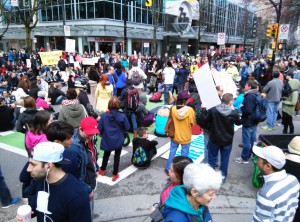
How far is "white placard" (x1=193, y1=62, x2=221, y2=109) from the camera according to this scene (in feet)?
13.0

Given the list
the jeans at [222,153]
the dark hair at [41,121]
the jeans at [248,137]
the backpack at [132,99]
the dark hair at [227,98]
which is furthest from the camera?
the backpack at [132,99]

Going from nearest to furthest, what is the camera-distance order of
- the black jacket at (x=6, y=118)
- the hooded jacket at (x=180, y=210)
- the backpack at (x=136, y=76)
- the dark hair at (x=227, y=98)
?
the hooded jacket at (x=180, y=210) < the dark hair at (x=227, y=98) < the black jacket at (x=6, y=118) < the backpack at (x=136, y=76)

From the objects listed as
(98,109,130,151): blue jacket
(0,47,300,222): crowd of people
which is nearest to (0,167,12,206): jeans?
(0,47,300,222): crowd of people

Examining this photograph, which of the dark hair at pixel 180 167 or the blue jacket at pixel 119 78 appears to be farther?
the blue jacket at pixel 119 78

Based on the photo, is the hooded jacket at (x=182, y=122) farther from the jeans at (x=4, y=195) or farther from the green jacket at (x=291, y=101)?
the green jacket at (x=291, y=101)

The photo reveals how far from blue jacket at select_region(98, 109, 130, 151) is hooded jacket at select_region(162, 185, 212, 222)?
2.95 meters

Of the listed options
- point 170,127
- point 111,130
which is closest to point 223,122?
point 170,127

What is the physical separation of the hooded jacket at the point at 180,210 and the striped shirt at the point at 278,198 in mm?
856

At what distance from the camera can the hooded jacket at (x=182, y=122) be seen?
Result: 4.94 metres

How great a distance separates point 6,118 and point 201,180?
8068 millimetres

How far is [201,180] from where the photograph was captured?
78.0 inches

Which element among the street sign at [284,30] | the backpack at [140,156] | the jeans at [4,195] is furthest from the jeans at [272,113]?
the street sign at [284,30]

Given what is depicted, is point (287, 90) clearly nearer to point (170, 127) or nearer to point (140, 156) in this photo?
point (170, 127)

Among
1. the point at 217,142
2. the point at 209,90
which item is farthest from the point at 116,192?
the point at 209,90
